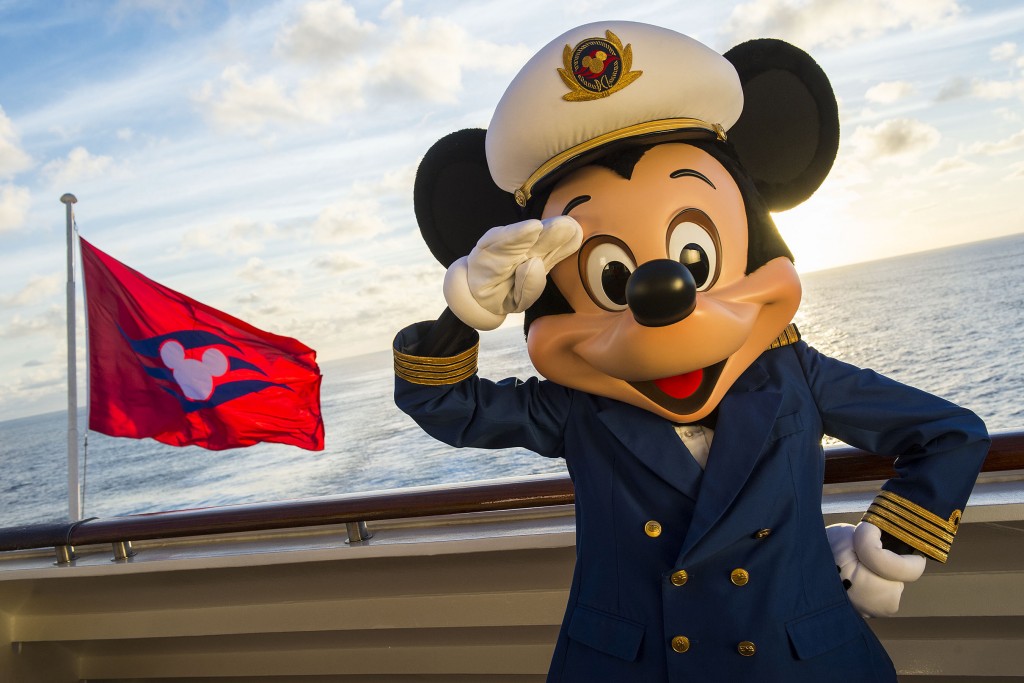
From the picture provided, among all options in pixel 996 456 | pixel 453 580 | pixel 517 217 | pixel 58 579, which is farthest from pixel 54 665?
pixel 996 456

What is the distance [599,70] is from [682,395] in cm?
48

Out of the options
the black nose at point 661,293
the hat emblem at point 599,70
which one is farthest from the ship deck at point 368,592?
the hat emblem at point 599,70

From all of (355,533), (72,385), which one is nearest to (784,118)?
(355,533)

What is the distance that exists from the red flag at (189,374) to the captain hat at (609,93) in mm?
2284

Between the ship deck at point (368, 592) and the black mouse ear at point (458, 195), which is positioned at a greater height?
the black mouse ear at point (458, 195)

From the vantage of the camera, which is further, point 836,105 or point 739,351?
point 836,105

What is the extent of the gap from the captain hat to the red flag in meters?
2.28

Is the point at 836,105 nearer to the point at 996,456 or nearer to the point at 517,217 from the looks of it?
the point at 517,217

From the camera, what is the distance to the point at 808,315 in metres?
26.5

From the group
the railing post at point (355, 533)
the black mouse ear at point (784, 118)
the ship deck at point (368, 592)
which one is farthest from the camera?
the railing post at point (355, 533)

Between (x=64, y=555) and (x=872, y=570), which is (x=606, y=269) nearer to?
(x=872, y=570)

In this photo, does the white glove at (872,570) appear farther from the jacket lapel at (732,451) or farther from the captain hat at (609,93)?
the captain hat at (609,93)

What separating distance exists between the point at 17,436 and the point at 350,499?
59.5m

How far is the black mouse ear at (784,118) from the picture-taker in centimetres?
135
